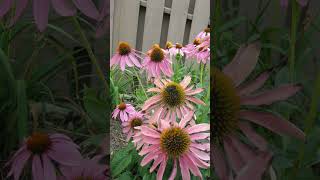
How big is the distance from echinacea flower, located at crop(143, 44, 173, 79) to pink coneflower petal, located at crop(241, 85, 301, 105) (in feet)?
0.92

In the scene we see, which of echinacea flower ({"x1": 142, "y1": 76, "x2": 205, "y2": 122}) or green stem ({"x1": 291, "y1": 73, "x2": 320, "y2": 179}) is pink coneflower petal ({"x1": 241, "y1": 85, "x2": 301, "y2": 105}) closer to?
green stem ({"x1": 291, "y1": 73, "x2": 320, "y2": 179})

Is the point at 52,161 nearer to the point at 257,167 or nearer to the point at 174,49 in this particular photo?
the point at 257,167

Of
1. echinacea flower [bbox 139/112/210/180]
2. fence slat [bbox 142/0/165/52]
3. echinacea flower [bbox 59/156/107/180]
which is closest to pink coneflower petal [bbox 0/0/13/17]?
echinacea flower [bbox 59/156/107/180]

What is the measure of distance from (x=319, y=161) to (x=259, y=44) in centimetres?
9

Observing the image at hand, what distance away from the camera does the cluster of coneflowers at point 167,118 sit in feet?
1.47

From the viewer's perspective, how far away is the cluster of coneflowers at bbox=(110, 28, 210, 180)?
0.45m

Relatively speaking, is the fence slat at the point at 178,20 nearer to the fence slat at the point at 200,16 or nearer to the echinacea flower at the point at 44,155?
the fence slat at the point at 200,16

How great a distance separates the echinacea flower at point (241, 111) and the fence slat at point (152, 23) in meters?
0.33

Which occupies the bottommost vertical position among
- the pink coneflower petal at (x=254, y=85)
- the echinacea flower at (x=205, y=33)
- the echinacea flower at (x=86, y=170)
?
the echinacea flower at (x=86, y=170)

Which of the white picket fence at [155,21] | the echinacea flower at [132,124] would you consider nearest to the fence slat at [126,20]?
Answer: the white picket fence at [155,21]

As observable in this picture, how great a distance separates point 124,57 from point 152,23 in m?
0.07

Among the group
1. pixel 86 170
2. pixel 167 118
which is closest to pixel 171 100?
pixel 167 118

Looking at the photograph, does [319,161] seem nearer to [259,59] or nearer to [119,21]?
[259,59]

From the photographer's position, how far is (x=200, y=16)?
0.59 meters
